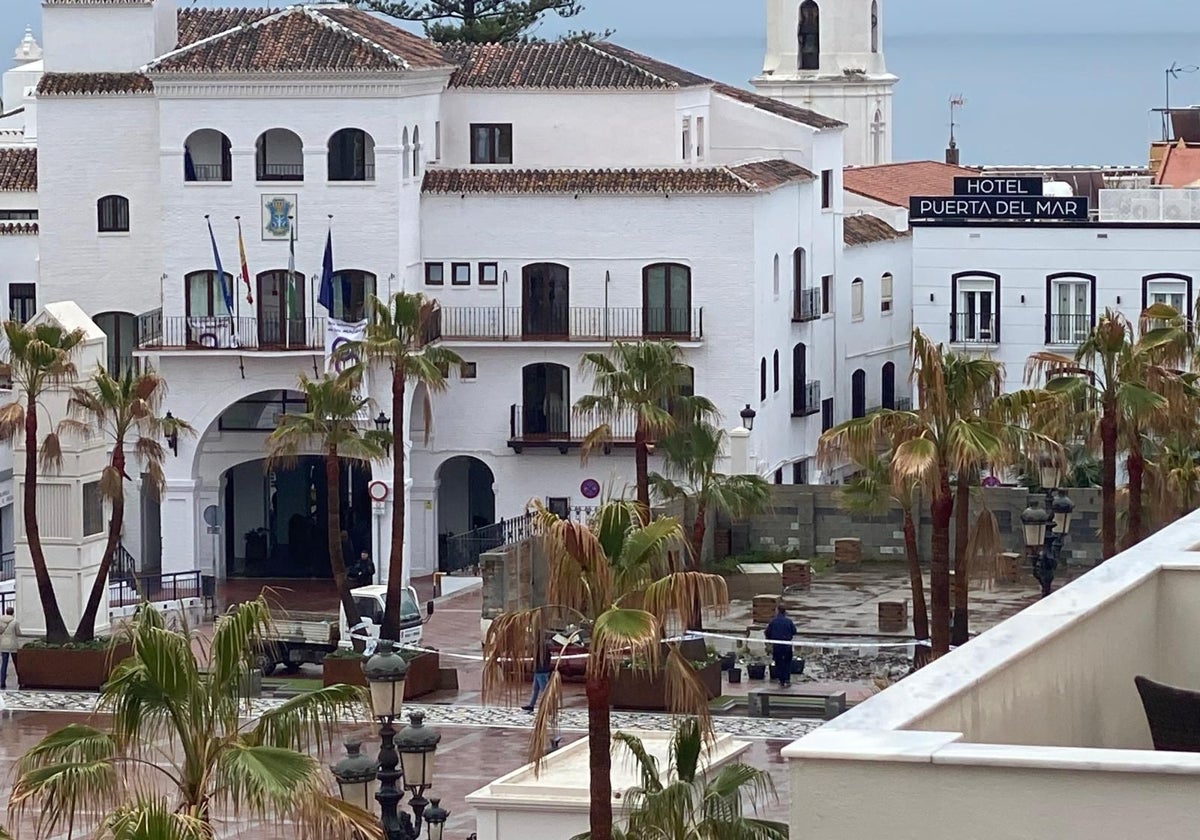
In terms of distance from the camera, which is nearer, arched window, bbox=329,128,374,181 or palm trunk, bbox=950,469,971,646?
palm trunk, bbox=950,469,971,646

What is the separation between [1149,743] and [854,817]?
8.60 ft

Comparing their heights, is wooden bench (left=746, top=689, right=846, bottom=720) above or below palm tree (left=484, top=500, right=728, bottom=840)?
below

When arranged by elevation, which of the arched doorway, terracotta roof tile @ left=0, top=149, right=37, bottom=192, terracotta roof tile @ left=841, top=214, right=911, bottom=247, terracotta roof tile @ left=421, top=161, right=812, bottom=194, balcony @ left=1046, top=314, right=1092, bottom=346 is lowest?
the arched doorway

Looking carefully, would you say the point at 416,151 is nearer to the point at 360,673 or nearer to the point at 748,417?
the point at 748,417

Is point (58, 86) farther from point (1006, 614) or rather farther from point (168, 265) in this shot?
point (1006, 614)

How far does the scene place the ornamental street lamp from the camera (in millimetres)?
34000

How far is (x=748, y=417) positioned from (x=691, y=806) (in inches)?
1232

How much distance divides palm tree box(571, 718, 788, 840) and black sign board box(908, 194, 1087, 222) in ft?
123

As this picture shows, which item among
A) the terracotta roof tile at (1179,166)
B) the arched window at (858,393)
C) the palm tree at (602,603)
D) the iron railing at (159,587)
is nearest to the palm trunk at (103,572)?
the iron railing at (159,587)

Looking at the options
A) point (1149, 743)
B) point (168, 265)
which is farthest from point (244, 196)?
point (1149, 743)

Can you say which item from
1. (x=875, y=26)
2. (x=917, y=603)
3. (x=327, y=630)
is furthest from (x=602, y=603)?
(x=875, y=26)

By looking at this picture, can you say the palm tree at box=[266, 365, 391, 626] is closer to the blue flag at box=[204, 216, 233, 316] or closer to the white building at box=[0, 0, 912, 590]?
the white building at box=[0, 0, 912, 590]

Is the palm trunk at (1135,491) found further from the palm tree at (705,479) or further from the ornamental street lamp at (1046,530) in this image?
the palm tree at (705,479)

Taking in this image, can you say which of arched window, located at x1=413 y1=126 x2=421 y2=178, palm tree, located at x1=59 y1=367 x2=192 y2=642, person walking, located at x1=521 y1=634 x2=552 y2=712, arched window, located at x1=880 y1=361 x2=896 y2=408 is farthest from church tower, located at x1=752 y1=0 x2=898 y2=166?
person walking, located at x1=521 y1=634 x2=552 y2=712
